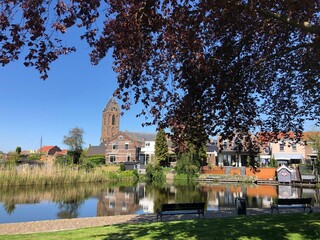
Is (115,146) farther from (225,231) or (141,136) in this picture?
(225,231)

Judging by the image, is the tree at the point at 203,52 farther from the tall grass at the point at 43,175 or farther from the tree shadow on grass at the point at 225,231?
the tall grass at the point at 43,175

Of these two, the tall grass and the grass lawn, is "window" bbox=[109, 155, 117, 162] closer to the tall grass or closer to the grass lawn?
the tall grass

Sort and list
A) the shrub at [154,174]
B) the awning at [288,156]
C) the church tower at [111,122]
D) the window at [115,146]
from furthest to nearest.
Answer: the church tower at [111,122], the window at [115,146], the awning at [288,156], the shrub at [154,174]

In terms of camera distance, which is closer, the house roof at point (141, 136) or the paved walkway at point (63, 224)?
the paved walkway at point (63, 224)

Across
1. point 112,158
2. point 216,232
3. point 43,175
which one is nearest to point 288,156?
point 112,158

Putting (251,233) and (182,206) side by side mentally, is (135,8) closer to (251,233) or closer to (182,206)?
(251,233)

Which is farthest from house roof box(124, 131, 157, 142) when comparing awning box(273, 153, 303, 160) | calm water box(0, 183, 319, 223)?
calm water box(0, 183, 319, 223)

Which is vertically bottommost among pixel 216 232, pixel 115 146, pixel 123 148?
pixel 216 232

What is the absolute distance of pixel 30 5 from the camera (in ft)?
14.3

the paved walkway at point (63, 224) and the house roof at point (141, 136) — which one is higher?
the house roof at point (141, 136)

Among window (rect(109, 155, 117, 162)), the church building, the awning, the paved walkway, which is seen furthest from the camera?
window (rect(109, 155, 117, 162))

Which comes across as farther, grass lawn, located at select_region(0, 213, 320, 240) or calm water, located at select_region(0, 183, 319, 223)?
calm water, located at select_region(0, 183, 319, 223)

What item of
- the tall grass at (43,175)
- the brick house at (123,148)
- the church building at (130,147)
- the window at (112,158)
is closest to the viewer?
the tall grass at (43,175)

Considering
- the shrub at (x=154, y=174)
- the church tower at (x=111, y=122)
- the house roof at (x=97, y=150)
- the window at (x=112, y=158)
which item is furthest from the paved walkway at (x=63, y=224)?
the church tower at (x=111, y=122)
